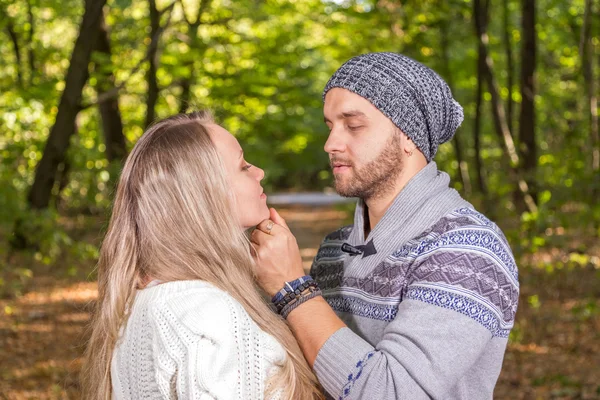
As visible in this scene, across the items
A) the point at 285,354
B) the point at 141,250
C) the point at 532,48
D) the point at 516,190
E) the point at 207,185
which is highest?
the point at 207,185

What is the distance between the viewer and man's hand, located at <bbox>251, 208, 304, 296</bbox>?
2330 millimetres

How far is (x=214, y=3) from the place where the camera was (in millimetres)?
17109

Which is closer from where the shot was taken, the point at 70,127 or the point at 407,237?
the point at 407,237

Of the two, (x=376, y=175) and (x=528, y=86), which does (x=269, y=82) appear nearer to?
(x=528, y=86)

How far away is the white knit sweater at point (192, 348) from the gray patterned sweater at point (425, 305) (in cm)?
21

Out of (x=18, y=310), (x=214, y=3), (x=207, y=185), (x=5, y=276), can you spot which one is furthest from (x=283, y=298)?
(x=214, y=3)

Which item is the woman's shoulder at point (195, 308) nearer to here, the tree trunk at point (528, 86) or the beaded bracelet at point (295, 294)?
the beaded bracelet at point (295, 294)

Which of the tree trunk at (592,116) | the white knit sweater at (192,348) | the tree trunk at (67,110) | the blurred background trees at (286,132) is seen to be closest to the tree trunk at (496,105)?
the blurred background trees at (286,132)

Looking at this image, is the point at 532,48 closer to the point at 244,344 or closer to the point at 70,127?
the point at 70,127

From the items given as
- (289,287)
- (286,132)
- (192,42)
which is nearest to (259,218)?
(289,287)

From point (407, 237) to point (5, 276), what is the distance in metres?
8.68

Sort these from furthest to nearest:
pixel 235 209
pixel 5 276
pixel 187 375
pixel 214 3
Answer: pixel 214 3 → pixel 5 276 → pixel 235 209 → pixel 187 375

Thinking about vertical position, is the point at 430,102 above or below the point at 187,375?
above

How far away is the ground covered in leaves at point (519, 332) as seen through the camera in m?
6.41
